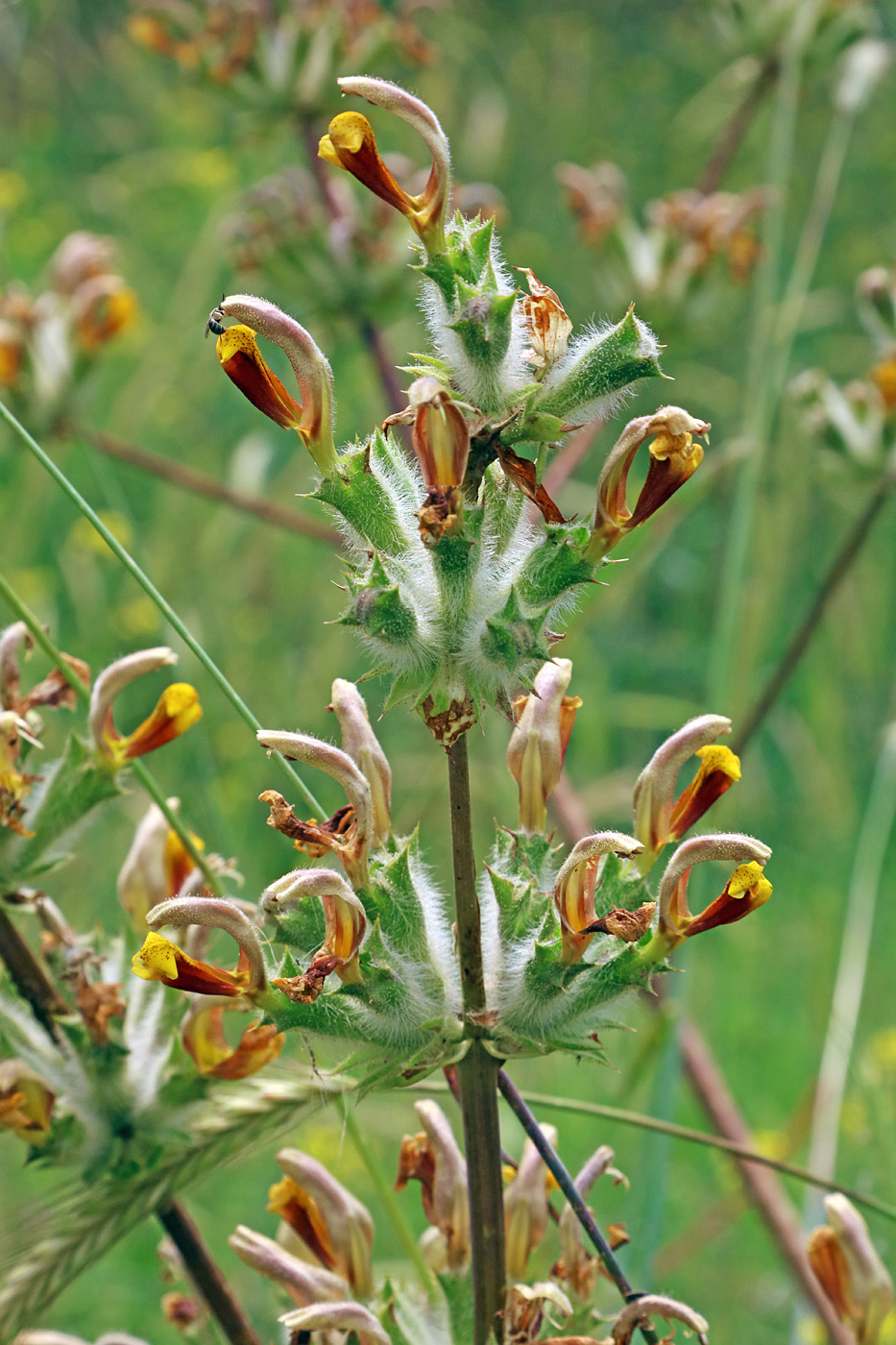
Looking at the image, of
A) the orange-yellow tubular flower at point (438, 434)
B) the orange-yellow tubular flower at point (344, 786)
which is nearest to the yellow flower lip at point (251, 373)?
the orange-yellow tubular flower at point (438, 434)

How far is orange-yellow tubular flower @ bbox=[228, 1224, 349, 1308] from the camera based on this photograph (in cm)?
96

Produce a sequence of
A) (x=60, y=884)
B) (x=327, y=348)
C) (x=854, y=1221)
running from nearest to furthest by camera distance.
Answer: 1. (x=854, y=1221)
2. (x=60, y=884)
3. (x=327, y=348)

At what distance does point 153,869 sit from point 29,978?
145mm

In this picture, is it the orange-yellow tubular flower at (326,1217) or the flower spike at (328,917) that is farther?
the orange-yellow tubular flower at (326,1217)

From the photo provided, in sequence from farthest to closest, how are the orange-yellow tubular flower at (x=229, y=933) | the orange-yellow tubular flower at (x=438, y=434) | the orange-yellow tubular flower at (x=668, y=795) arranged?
the orange-yellow tubular flower at (x=668, y=795) < the orange-yellow tubular flower at (x=229, y=933) < the orange-yellow tubular flower at (x=438, y=434)

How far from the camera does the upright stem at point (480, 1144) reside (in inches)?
34.1

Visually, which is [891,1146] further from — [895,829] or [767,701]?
[895,829]

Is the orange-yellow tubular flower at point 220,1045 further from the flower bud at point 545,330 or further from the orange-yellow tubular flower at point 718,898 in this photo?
the flower bud at point 545,330

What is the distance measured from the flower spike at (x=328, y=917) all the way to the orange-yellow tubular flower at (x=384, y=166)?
15.9 inches

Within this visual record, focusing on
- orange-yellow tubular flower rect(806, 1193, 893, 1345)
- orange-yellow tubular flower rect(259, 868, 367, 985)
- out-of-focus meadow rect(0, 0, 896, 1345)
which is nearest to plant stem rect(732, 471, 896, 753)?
out-of-focus meadow rect(0, 0, 896, 1345)

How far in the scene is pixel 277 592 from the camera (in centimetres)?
395

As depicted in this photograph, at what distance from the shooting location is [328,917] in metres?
0.83

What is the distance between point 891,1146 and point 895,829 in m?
2.17

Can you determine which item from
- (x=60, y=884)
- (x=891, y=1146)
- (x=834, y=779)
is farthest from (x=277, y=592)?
(x=891, y=1146)
